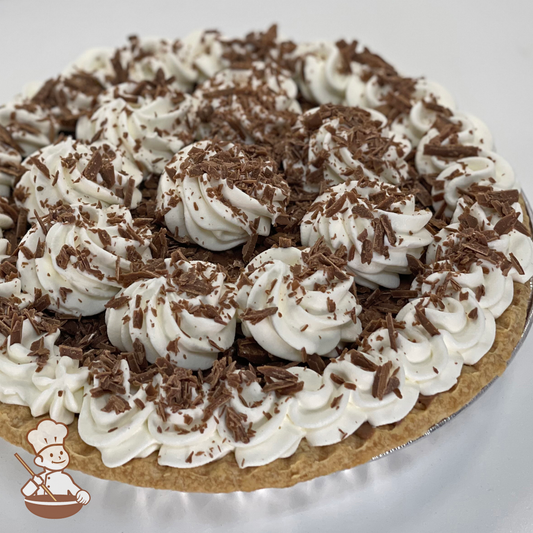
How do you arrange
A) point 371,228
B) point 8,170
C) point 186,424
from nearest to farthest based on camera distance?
point 186,424, point 371,228, point 8,170

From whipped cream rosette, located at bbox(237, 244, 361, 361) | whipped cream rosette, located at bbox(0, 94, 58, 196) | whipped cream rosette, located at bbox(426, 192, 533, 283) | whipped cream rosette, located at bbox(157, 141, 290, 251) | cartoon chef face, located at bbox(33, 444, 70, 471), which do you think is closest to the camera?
cartoon chef face, located at bbox(33, 444, 70, 471)

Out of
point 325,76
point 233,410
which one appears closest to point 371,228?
point 233,410

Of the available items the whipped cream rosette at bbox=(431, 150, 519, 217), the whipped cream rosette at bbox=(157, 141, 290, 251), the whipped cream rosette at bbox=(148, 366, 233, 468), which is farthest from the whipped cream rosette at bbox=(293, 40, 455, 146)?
the whipped cream rosette at bbox=(148, 366, 233, 468)

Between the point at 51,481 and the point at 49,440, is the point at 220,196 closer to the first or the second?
the point at 49,440

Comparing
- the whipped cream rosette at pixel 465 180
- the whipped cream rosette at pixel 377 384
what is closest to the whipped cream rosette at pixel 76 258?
the whipped cream rosette at pixel 377 384

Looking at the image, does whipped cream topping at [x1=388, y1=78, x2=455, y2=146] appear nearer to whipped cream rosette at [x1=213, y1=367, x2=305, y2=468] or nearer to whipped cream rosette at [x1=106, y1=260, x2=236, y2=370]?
whipped cream rosette at [x1=106, y1=260, x2=236, y2=370]

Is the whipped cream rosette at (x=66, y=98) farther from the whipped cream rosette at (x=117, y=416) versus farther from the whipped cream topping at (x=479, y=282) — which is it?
the whipped cream topping at (x=479, y=282)

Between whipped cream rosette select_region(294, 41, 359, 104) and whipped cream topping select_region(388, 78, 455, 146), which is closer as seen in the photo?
whipped cream topping select_region(388, 78, 455, 146)
